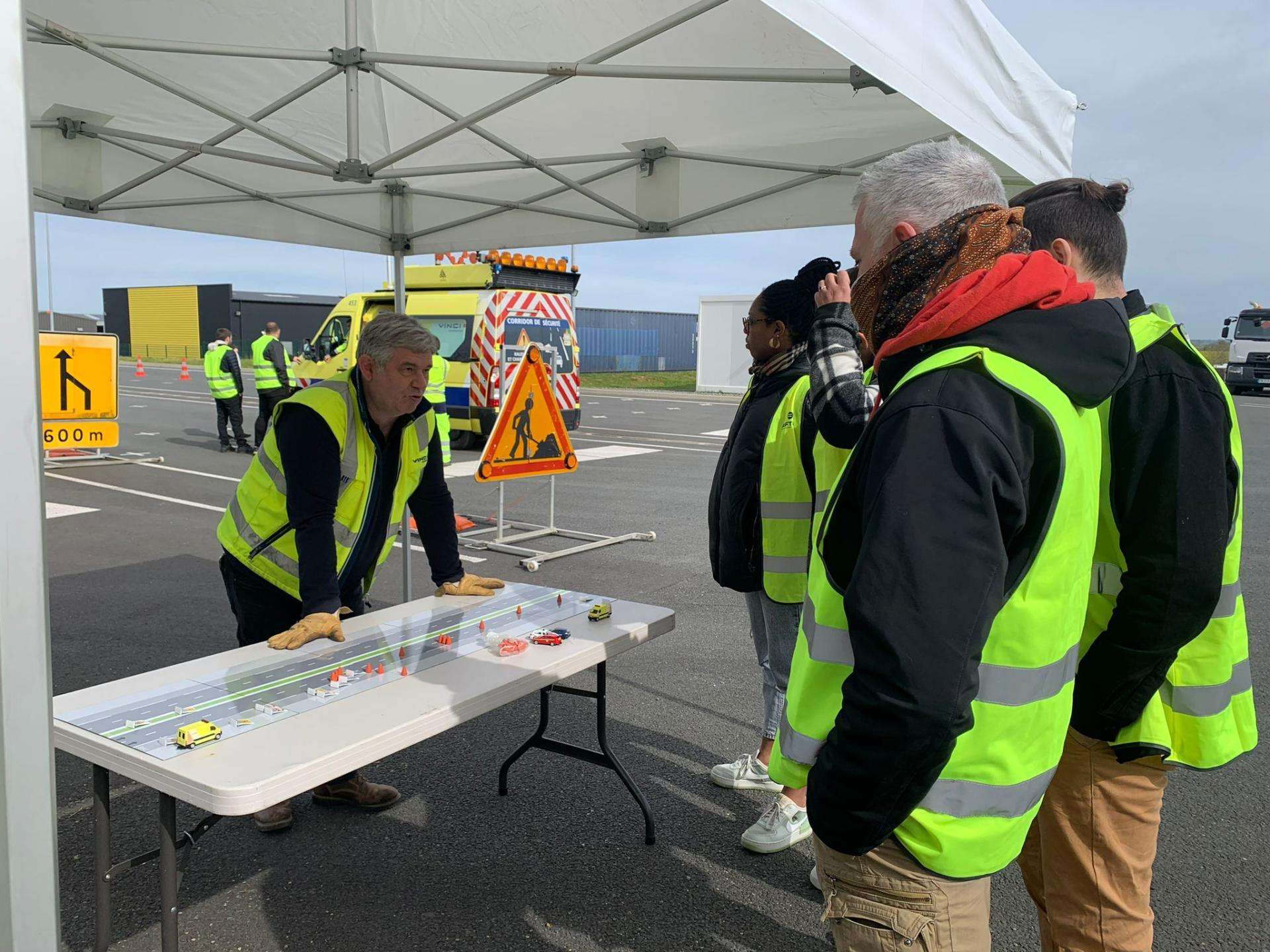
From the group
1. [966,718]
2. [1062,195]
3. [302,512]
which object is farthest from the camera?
[302,512]

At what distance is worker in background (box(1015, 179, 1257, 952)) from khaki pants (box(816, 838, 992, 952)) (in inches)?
23.7

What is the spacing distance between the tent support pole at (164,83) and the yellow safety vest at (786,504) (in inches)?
92.6

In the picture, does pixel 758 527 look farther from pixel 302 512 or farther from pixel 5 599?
pixel 5 599

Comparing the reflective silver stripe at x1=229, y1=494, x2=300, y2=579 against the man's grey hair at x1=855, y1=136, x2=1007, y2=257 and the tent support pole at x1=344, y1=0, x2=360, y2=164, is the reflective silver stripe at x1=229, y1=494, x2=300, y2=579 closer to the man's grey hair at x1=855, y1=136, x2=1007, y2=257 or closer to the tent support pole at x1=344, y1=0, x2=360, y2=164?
the tent support pole at x1=344, y1=0, x2=360, y2=164

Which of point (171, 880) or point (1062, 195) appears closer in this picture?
point (1062, 195)

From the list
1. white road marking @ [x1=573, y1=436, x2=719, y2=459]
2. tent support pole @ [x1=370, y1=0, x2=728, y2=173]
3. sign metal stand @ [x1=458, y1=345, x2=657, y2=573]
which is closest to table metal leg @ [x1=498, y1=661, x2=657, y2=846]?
tent support pole @ [x1=370, y1=0, x2=728, y2=173]

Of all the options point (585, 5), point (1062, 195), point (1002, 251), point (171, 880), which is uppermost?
point (585, 5)

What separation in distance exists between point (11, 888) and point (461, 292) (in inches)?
525

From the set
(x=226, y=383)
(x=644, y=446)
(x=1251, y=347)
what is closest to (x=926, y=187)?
(x=226, y=383)

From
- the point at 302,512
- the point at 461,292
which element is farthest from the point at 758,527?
the point at 461,292

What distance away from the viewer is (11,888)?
3.32ft

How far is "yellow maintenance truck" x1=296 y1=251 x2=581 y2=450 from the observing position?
13352 millimetres

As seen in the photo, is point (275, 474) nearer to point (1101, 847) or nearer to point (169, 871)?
point (169, 871)

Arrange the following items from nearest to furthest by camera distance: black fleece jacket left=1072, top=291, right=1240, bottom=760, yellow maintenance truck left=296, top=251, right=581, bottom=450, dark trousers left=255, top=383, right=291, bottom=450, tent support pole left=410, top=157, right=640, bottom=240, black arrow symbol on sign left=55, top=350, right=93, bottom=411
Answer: black fleece jacket left=1072, top=291, right=1240, bottom=760 < black arrow symbol on sign left=55, top=350, right=93, bottom=411 < tent support pole left=410, top=157, right=640, bottom=240 < dark trousers left=255, top=383, right=291, bottom=450 < yellow maintenance truck left=296, top=251, right=581, bottom=450
